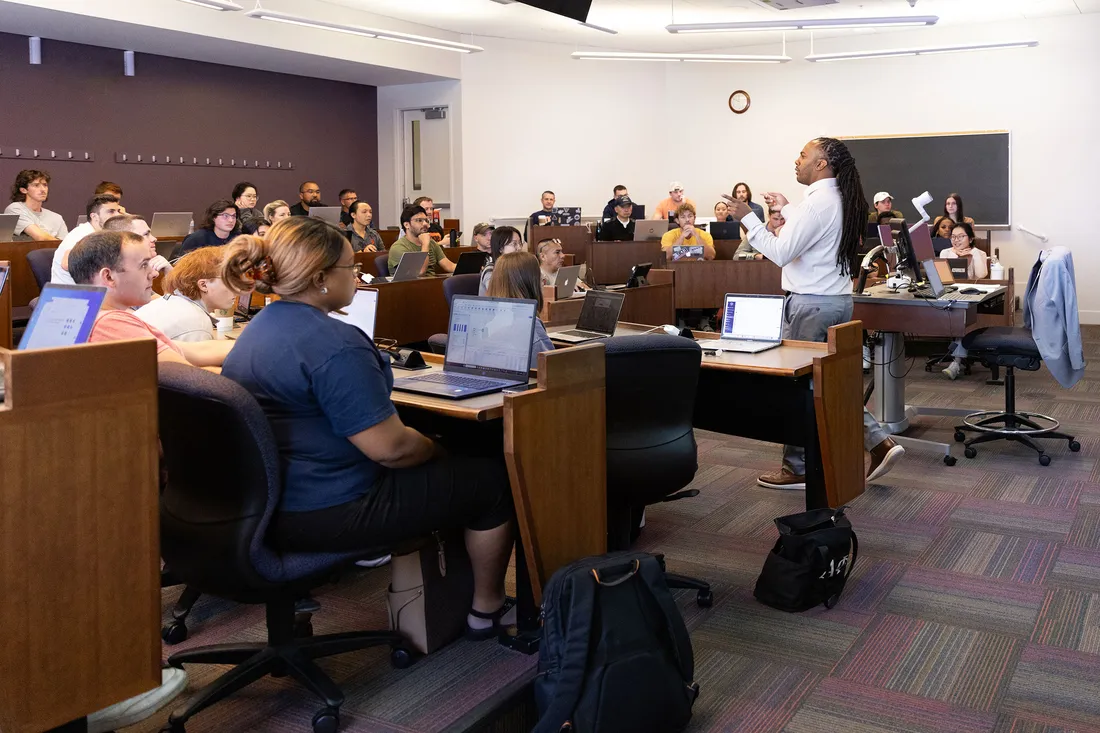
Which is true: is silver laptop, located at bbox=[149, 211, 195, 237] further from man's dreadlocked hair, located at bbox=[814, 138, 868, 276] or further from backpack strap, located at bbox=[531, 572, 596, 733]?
backpack strap, located at bbox=[531, 572, 596, 733]

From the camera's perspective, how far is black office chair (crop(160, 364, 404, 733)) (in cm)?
221

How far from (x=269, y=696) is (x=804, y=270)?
9.16 ft

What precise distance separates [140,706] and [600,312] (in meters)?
2.32

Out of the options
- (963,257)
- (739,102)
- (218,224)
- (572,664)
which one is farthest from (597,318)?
(739,102)

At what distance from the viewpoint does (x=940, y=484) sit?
15.1ft

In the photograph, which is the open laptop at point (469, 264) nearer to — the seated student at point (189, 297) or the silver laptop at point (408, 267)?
the silver laptop at point (408, 267)

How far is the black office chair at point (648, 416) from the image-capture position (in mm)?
2945

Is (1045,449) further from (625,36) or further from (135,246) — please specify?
(625,36)

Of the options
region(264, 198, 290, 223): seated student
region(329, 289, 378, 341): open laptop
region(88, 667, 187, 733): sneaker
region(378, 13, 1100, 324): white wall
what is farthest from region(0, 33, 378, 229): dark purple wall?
region(88, 667, 187, 733): sneaker

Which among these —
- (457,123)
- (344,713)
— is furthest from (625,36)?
(344,713)

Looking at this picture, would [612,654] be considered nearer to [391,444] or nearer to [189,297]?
[391,444]

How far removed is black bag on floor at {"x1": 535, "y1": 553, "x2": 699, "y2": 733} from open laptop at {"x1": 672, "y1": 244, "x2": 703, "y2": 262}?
20.0ft

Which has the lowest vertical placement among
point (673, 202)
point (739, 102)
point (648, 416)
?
point (648, 416)

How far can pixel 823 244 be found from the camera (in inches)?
168
